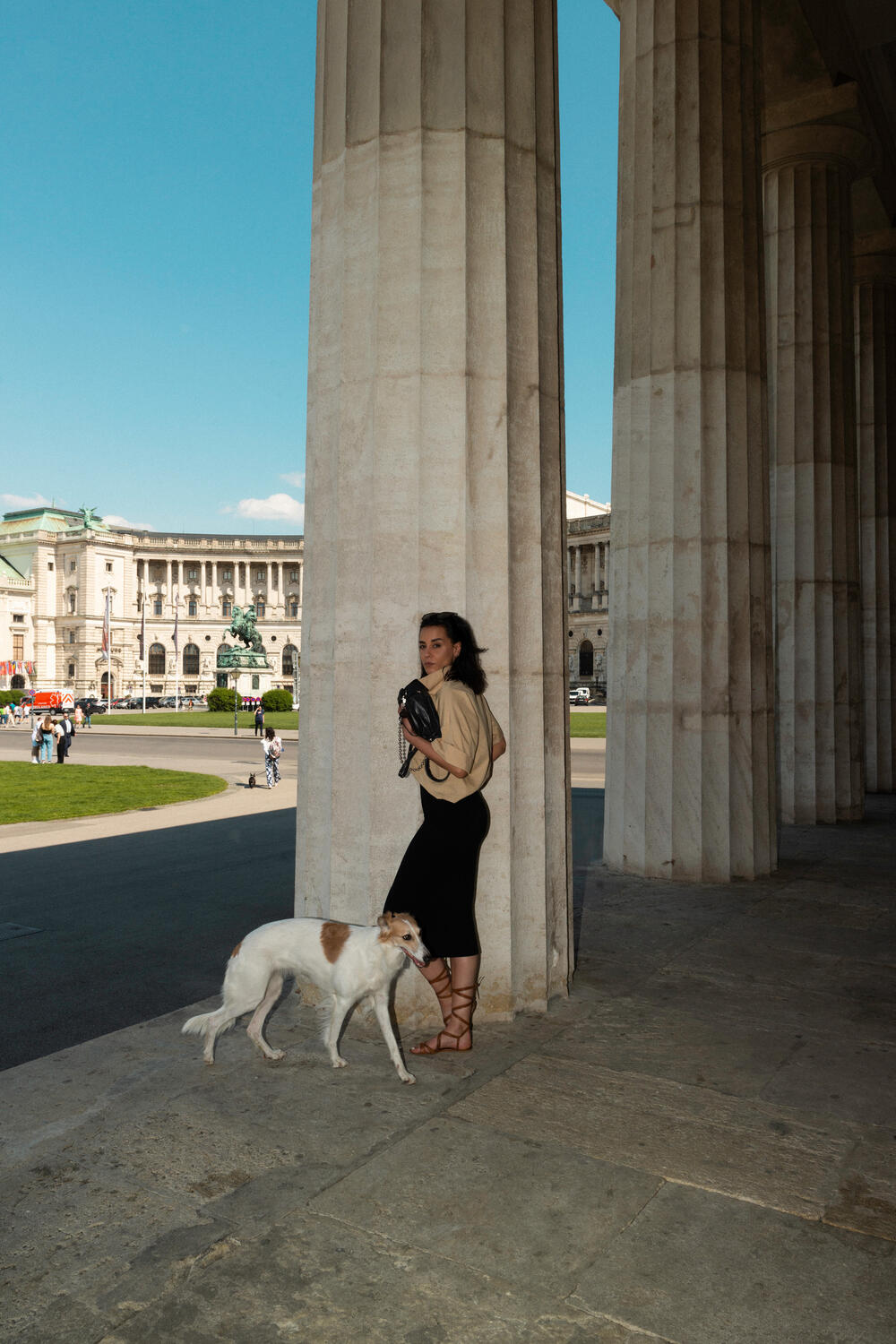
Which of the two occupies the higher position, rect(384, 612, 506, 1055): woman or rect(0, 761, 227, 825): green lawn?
rect(384, 612, 506, 1055): woman

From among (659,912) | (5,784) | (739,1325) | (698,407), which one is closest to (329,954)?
(739,1325)

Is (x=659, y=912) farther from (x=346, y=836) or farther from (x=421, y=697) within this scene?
(x=421, y=697)

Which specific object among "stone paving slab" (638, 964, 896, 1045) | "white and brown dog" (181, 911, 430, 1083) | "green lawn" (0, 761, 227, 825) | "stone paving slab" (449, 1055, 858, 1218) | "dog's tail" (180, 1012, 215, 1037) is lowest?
"green lawn" (0, 761, 227, 825)

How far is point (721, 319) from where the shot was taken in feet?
30.8

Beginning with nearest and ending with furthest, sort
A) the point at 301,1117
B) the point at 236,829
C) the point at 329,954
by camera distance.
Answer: the point at 301,1117 → the point at 329,954 → the point at 236,829

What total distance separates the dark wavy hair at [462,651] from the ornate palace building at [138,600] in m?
119

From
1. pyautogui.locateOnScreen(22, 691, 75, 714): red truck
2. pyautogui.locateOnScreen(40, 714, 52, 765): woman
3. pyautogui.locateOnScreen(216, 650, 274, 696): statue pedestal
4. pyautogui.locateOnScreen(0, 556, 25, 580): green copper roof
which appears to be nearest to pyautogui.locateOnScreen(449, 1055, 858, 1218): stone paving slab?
pyautogui.locateOnScreen(40, 714, 52, 765): woman

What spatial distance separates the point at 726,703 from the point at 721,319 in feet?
12.0

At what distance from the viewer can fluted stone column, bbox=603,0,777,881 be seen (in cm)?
924

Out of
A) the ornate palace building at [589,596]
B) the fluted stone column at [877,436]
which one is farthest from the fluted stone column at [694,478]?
the ornate palace building at [589,596]

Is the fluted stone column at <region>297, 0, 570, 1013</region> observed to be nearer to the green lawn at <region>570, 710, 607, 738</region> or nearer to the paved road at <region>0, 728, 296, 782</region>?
the paved road at <region>0, 728, 296, 782</region>

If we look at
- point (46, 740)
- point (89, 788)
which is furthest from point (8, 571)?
point (89, 788)

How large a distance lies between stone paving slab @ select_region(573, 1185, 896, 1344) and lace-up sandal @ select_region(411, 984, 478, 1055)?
5.33 feet

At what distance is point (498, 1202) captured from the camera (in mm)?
3307
